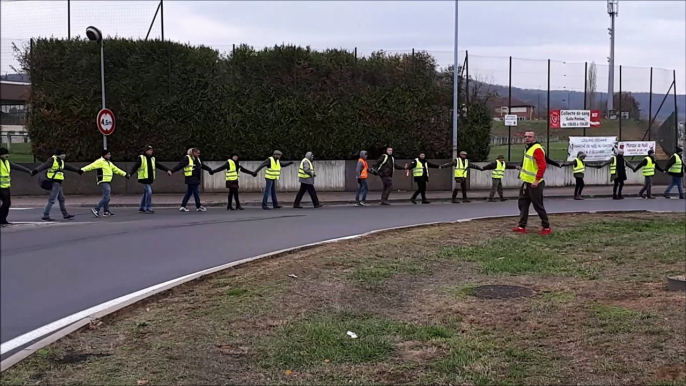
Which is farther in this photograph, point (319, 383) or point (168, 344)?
point (168, 344)

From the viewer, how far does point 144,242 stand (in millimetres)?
7652

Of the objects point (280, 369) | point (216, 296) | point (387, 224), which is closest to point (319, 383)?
point (280, 369)

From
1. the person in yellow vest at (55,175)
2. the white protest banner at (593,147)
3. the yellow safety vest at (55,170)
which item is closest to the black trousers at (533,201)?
the person in yellow vest at (55,175)

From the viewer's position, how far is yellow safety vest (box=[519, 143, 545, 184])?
44.6 ft

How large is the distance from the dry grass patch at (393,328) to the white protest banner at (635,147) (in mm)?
21886

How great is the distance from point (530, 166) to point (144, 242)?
330 inches

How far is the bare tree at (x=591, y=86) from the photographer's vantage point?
3164 cm

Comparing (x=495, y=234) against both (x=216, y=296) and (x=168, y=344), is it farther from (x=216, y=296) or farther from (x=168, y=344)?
(x=168, y=344)

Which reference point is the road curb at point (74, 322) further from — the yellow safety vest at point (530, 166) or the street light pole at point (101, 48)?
the street light pole at point (101, 48)

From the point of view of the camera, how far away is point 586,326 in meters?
7.11

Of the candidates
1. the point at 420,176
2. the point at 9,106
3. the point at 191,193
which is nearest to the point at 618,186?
the point at 420,176

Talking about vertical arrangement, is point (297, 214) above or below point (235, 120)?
below

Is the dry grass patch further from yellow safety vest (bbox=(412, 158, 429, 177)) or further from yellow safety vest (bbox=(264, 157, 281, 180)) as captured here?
yellow safety vest (bbox=(412, 158, 429, 177))

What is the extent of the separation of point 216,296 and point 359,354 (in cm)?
252
